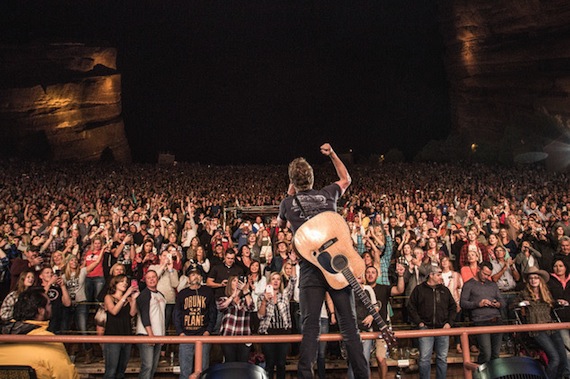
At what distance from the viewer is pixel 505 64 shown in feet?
142

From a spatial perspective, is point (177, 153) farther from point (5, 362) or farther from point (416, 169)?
point (5, 362)

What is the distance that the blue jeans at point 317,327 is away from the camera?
128 inches

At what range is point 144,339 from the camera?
3.56 metres

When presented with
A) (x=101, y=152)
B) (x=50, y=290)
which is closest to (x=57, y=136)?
(x=101, y=152)

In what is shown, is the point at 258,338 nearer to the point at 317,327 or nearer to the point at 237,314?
the point at 317,327

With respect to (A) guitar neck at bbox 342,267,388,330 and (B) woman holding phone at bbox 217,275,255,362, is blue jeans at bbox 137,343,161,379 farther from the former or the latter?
(A) guitar neck at bbox 342,267,388,330

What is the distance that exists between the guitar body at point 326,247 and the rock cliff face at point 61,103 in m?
47.8

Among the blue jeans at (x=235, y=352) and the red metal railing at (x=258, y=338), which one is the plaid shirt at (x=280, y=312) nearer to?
the blue jeans at (x=235, y=352)

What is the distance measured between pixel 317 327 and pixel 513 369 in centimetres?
133

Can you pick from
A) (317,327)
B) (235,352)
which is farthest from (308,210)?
(235,352)

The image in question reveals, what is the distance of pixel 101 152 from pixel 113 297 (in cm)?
5062

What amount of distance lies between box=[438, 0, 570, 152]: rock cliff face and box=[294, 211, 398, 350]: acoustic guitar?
36.4m

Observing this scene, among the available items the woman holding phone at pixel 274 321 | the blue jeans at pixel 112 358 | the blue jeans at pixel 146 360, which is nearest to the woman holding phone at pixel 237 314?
the woman holding phone at pixel 274 321

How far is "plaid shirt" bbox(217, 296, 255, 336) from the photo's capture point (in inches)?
238
